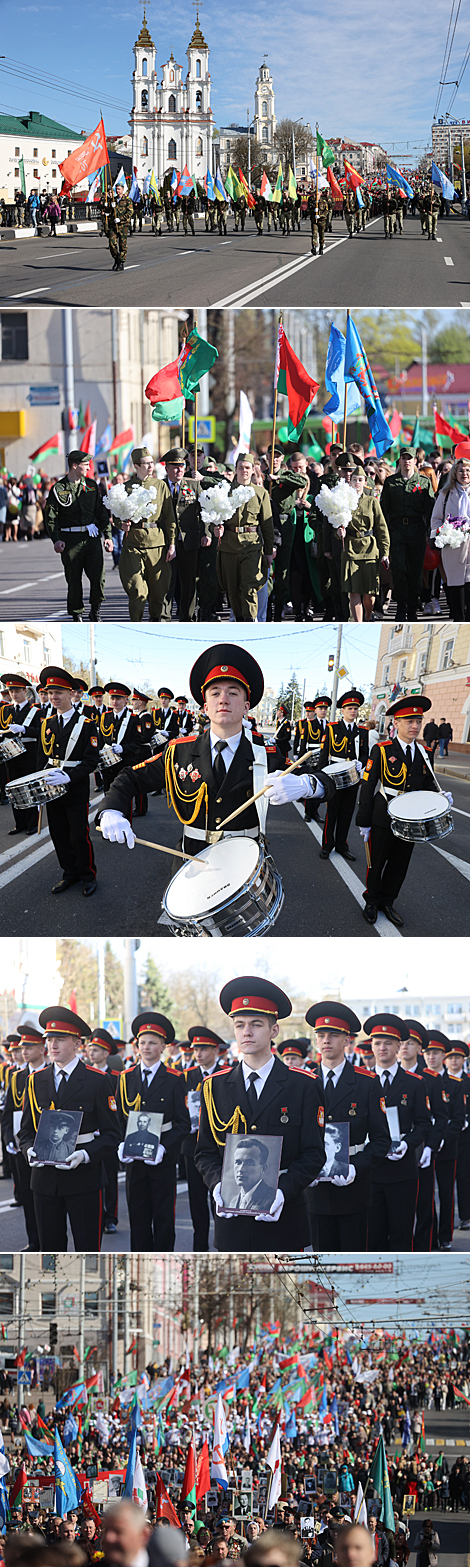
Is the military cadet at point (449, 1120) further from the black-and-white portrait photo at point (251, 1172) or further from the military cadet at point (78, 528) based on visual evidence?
the military cadet at point (78, 528)

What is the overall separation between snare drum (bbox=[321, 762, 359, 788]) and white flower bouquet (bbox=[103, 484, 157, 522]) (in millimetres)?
2262

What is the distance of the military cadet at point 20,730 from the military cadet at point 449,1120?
3.26 m

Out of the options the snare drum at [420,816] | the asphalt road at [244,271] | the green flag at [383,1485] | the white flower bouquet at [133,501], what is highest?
the asphalt road at [244,271]

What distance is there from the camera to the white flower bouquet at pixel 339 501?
8.38 m

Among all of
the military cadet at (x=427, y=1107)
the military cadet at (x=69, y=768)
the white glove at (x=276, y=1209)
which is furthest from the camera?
the military cadet at (x=427, y=1107)

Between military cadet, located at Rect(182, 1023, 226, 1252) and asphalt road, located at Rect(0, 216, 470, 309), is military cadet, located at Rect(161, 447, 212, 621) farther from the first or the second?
military cadet, located at Rect(182, 1023, 226, 1252)

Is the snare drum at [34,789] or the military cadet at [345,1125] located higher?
the snare drum at [34,789]

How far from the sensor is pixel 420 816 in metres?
7.66

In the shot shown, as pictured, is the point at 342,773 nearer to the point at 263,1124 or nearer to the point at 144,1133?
the point at 263,1124

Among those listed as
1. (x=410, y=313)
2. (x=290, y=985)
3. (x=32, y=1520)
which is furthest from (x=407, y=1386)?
(x=410, y=313)

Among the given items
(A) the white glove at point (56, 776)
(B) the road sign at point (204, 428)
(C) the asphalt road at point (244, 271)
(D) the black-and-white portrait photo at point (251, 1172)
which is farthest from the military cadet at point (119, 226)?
(D) the black-and-white portrait photo at point (251, 1172)

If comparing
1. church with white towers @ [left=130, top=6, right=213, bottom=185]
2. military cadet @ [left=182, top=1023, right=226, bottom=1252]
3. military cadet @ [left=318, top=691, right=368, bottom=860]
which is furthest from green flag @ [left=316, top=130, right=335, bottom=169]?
military cadet @ [left=182, top=1023, right=226, bottom=1252]

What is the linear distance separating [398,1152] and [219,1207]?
131 centimetres

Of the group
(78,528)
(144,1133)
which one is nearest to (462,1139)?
(144,1133)
